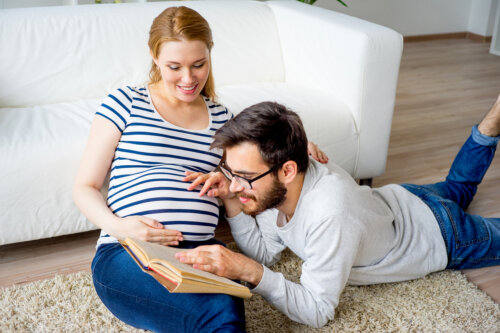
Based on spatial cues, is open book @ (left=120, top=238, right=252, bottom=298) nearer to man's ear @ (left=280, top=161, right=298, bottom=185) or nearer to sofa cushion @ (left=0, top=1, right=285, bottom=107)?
man's ear @ (left=280, top=161, right=298, bottom=185)

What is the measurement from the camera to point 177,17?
146 cm

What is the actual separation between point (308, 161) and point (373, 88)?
32.5 inches

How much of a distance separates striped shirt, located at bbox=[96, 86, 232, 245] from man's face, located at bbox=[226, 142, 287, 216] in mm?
166

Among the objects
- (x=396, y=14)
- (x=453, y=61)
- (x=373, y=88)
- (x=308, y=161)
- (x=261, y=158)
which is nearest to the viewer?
(x=261, y=158)

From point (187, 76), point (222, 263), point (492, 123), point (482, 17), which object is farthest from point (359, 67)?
Answer: point (482, 17)

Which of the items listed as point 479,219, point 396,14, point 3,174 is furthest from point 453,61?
point 3,174

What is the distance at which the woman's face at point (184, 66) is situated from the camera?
1451 mm

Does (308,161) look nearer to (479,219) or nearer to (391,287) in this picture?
(391,287)

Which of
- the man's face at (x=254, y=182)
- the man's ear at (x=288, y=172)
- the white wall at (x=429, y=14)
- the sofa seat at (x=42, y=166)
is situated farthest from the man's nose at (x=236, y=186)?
the white wall at (x=429, y=14)

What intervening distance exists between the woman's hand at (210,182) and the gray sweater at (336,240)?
0.51 feet

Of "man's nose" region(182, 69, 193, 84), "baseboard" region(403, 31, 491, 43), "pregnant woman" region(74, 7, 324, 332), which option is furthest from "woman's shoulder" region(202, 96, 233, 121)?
"baseboard" region(403, 31, 491, 43)

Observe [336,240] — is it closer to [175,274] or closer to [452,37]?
[175,274]

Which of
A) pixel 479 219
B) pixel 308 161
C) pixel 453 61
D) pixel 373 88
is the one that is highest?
pixel 308 161

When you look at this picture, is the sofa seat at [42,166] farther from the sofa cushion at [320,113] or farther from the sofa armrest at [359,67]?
the sofa armrest at [359,67]
